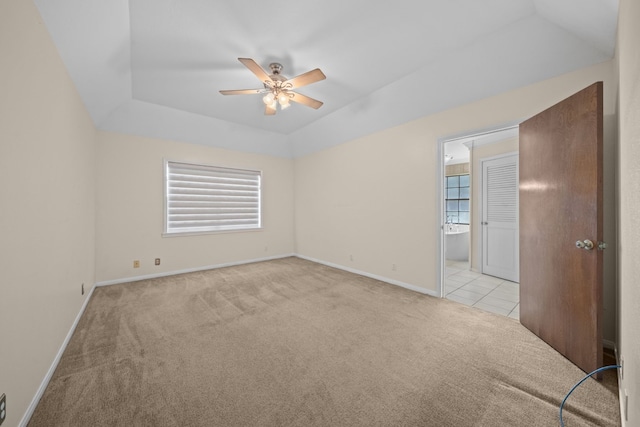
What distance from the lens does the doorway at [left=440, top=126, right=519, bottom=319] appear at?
309 centimetres

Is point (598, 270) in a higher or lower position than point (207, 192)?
lower

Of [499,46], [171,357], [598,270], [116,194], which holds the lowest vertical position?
[171,357]

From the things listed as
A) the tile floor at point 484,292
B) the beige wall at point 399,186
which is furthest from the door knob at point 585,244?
the tile floor at point 484,292

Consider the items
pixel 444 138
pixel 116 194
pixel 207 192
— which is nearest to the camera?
pixel 444 138

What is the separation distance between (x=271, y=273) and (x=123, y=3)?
373 cm

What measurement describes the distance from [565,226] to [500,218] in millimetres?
2492

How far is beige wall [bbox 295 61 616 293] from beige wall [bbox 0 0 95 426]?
362 centimetres

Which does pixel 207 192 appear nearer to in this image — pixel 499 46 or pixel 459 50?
pixel 459 50

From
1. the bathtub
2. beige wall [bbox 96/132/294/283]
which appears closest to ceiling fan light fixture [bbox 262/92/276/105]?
beige wall [bbox 96/132/294/283]

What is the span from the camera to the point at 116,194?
3.70 m

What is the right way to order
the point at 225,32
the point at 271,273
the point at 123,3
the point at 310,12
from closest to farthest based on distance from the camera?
the point at 123,3, the point at 310,12, the point at 225,32, the point at 271,273

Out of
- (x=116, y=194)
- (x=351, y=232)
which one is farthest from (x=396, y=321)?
(x=116, y=194)

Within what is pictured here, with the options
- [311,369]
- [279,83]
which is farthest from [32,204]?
[279,83]

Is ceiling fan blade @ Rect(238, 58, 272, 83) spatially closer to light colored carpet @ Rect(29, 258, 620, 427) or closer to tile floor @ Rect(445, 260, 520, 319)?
light colored carpet @ Rect(29, 258, 620, 427)
